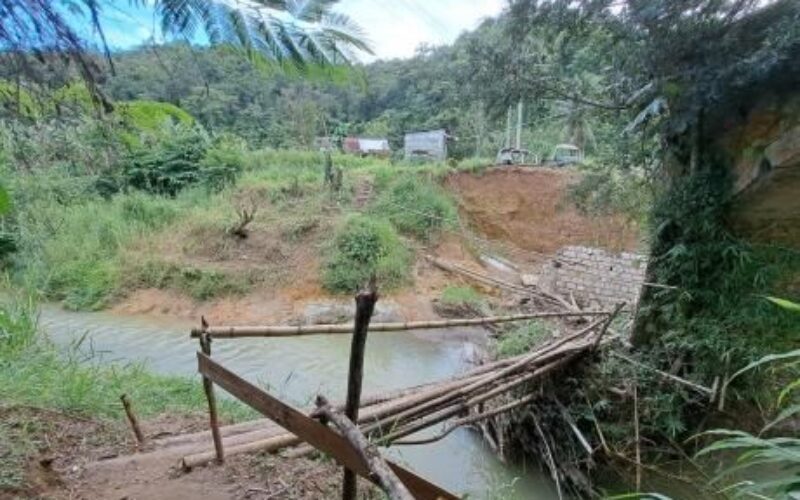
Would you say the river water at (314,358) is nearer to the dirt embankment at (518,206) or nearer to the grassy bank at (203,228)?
the grassy bank at (203,228)

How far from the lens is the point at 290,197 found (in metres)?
11.6

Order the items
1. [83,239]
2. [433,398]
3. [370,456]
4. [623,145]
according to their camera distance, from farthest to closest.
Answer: [83,239] → [623,145] → [433,398] → [370,456]

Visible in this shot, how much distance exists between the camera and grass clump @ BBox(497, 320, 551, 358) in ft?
17.1

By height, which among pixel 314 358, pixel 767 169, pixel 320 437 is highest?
pixel 767 169

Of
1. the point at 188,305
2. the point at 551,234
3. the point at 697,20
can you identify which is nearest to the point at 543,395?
the point at 697,20

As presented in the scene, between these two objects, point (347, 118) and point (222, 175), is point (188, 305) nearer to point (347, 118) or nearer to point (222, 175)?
point (222, 175)

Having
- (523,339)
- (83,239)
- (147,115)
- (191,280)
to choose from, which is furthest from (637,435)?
(83,239)

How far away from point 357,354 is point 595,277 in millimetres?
6771

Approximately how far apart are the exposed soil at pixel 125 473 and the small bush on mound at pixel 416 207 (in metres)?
8.23

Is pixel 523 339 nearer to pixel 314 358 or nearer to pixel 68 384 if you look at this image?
pixel 314 358

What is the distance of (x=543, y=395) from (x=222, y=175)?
10059mm

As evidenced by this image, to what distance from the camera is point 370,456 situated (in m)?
1.62

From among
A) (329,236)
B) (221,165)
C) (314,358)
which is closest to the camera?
(314,358)

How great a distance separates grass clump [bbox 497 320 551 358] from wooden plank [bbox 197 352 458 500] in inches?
132
